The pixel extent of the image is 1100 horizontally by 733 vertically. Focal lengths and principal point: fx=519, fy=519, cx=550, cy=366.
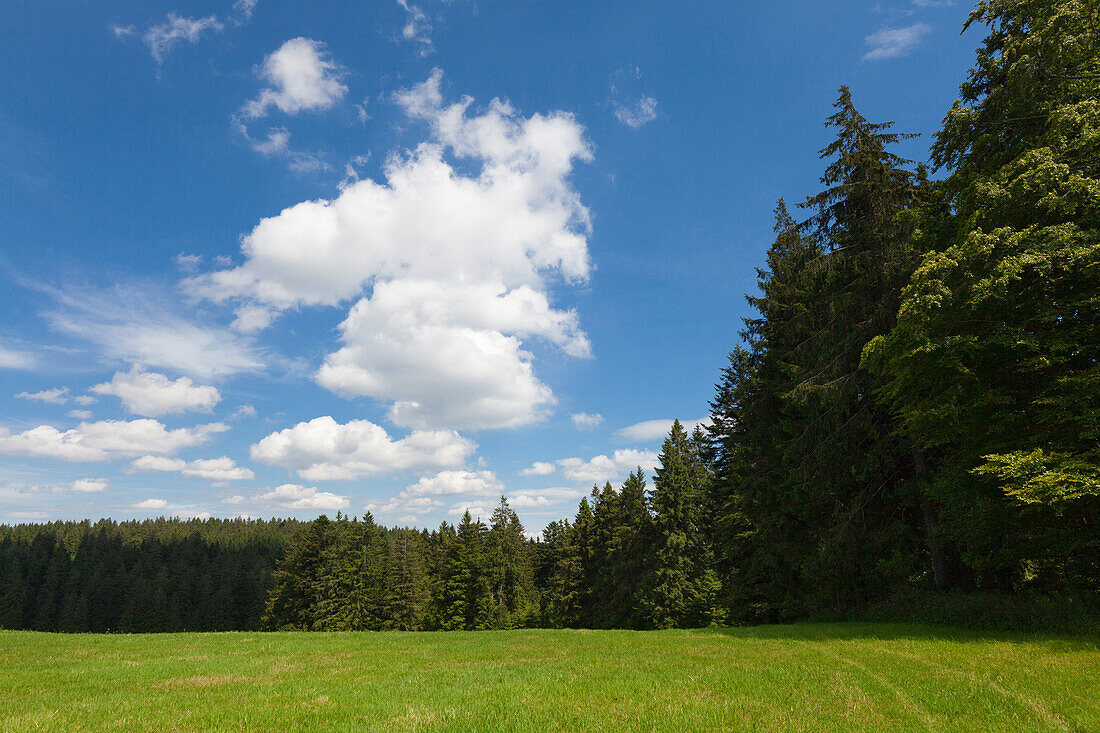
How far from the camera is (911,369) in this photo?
15.7 metres

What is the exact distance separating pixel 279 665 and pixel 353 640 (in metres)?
7.86

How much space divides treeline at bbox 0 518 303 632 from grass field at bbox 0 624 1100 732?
8770 centimetres

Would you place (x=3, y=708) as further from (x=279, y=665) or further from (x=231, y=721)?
(x=279, y=665)

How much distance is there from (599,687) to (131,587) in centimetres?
12119

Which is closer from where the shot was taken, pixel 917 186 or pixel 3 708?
pixel 3 708

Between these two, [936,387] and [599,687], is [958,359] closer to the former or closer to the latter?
[936,387]

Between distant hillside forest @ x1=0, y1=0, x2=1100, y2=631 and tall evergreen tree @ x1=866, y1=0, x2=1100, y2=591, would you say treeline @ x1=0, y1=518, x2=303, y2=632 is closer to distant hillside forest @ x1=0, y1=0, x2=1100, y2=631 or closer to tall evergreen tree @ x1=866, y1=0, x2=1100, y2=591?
distant hillside forest @ x1=0, y1=0, x2=1100, y2=631

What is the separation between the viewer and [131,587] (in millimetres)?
95625

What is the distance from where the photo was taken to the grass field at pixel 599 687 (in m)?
7.43

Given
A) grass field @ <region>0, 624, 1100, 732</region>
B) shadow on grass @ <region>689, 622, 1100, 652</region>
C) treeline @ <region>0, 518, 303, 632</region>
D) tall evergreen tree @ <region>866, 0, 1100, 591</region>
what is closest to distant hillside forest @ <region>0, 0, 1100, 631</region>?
tall evergreen tree @ <region>866, 0, 1100, 591</region>

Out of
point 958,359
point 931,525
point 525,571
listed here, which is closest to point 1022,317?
point 958,359

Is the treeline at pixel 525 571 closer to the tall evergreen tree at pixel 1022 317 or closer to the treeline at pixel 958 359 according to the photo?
the treeline at pixel 958 359

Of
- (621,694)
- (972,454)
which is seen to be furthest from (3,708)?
(972,454)

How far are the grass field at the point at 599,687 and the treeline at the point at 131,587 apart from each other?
8770 cm
